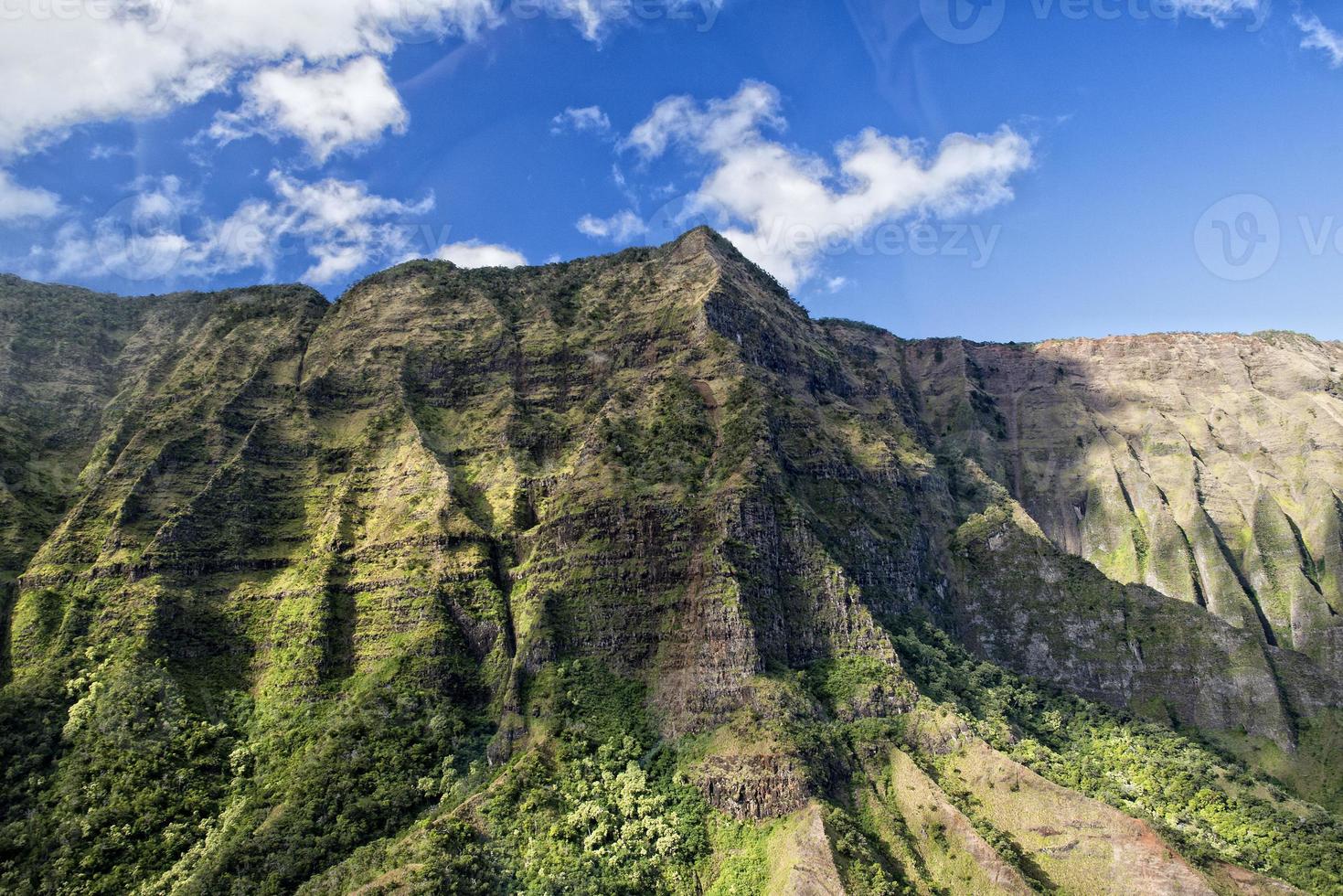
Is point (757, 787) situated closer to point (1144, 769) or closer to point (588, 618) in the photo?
point (588, 618)

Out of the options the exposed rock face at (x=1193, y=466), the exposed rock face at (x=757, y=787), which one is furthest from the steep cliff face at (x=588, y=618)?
the exposed rock face at (x=1193, y=466)

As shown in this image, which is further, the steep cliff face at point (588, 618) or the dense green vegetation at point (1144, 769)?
the dense green vegetation at point (1144, 769)

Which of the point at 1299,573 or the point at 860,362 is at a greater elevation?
the point at 860,362

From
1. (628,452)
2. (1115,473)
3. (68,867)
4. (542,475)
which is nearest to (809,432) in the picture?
(628,452)

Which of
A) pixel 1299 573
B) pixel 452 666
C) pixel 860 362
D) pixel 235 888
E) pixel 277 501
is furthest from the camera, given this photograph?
pixel 860 362

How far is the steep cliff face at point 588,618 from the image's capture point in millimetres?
83938

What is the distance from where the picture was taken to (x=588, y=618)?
101938mm

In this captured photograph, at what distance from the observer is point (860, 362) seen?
17138 cm

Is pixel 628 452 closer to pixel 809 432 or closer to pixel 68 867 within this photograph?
pixel 809 432

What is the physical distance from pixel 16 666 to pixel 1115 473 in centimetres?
17138

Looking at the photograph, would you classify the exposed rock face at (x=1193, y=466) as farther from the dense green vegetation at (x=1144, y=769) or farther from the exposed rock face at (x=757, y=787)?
the exposed rock face at (x=757, y=787)

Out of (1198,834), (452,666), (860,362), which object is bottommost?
(1198,834)

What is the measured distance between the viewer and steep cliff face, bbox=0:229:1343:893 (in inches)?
3305

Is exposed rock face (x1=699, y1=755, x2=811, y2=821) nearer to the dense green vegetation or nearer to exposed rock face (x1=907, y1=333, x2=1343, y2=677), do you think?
the dense green vegetation
